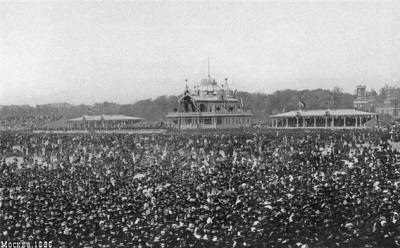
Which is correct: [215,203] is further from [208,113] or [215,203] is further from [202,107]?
[202,107]

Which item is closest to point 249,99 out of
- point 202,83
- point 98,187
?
point 202,83

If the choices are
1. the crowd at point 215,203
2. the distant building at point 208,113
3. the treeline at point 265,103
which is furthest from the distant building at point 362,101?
the crowd at point 215,203

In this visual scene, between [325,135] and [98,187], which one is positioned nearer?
[98,187]

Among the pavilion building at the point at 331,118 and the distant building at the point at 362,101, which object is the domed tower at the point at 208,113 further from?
the distant building at the point at 362,101

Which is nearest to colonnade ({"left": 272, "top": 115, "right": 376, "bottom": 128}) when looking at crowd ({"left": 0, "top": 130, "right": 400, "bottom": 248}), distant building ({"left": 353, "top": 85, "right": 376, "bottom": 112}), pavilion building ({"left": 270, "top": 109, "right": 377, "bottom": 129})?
pavilion building ({"left": 270, "top": 109, "right": 377, "bottom": 129})

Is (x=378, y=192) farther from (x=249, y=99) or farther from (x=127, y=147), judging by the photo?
(x=249, y=99)

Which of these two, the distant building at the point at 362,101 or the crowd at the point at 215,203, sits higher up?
the distant building at the point at 362,101
